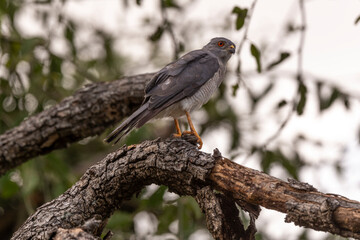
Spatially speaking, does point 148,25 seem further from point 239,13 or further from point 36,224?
point 36,224

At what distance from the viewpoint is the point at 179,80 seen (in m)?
4.14

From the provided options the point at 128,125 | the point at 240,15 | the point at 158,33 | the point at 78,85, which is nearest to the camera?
the point at 128,125

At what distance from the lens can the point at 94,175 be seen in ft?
10.5

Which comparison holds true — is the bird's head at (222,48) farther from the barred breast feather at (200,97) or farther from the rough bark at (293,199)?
the rough bark at (293,199)

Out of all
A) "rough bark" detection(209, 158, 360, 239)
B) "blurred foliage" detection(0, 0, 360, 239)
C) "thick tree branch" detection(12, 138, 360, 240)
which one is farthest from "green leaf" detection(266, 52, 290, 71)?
"rough bark" detection(209, 158, 360, 239)

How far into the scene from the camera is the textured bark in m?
4.41

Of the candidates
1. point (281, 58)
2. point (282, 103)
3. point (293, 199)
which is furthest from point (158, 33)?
point (293, 199)

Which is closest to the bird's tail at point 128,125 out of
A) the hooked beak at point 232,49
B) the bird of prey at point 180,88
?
the bird of prey at point 180,88

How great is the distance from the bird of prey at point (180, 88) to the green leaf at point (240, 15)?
60 centimetres

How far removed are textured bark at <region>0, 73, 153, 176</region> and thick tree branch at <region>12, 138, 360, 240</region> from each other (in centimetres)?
130

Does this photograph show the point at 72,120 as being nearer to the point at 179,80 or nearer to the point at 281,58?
the point at 179,80

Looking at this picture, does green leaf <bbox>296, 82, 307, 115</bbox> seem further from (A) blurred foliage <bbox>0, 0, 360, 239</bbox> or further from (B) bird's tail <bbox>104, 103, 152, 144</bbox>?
(B) bird's tail <bbox>104, 103, 152, 144</bbox>

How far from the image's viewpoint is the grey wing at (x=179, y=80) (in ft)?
12.9

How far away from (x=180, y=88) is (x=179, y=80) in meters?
0.08
